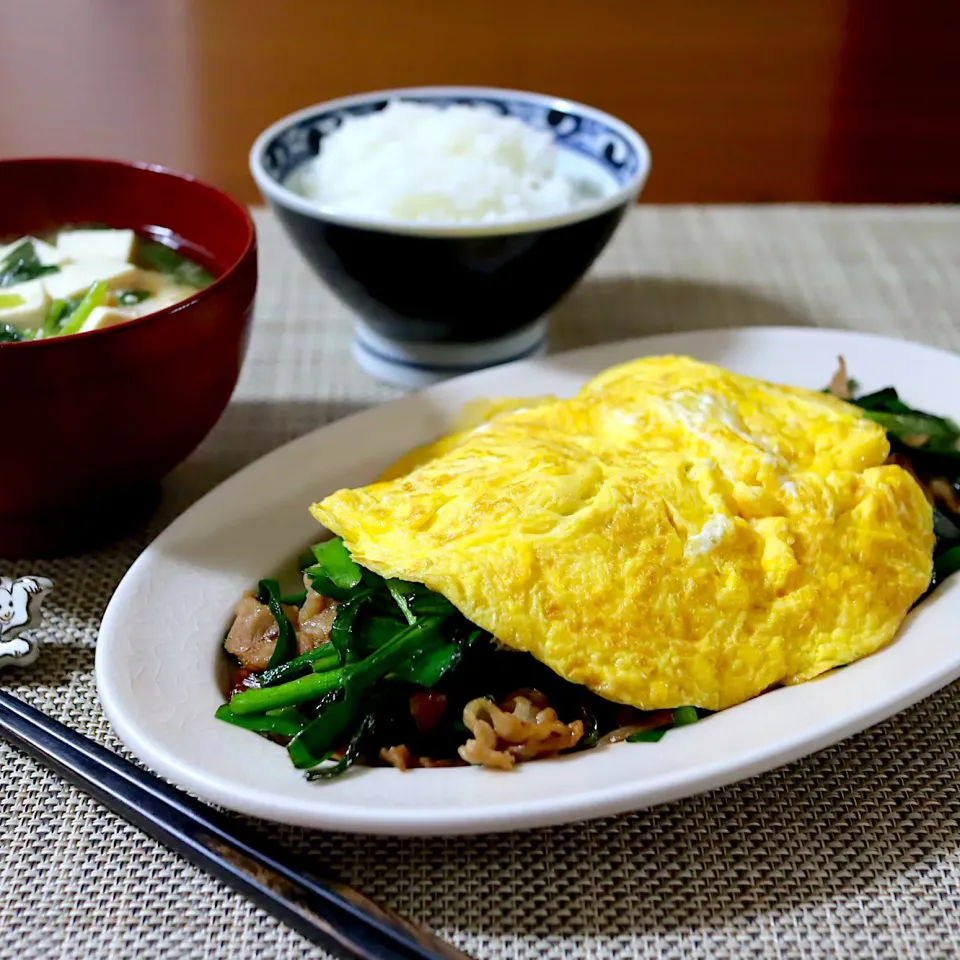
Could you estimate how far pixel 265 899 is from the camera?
170cm

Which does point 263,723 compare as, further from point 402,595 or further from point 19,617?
point 19,617

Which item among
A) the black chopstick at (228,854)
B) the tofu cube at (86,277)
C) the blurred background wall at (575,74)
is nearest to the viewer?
the black chopstick at (228,854)

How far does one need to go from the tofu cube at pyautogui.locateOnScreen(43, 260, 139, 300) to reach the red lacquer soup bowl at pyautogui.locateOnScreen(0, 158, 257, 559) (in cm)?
19

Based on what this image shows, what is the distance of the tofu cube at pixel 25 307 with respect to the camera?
2.46m

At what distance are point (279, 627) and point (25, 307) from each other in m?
0.96

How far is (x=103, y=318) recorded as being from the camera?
2.39m

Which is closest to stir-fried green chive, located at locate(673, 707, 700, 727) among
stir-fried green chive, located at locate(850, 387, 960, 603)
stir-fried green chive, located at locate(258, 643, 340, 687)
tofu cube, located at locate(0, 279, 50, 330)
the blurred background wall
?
stir-fried green chive, located at locate(258, 643, 340, 687)

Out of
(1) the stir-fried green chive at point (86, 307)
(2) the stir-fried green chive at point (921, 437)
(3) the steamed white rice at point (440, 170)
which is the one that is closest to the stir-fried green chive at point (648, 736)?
(2) the stir-fried green chive at point (921, 437)

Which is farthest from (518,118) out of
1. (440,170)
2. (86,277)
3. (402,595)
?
(402,595)

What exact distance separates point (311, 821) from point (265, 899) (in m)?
0.15

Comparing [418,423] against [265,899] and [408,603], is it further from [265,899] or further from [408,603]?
[265,899]

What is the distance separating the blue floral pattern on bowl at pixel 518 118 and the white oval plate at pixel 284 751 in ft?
3.68

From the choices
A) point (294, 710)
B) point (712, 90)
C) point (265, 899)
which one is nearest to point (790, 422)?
point (294, 710)

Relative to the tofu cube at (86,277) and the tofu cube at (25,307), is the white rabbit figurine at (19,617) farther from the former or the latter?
the tofu cube at (86,277)
